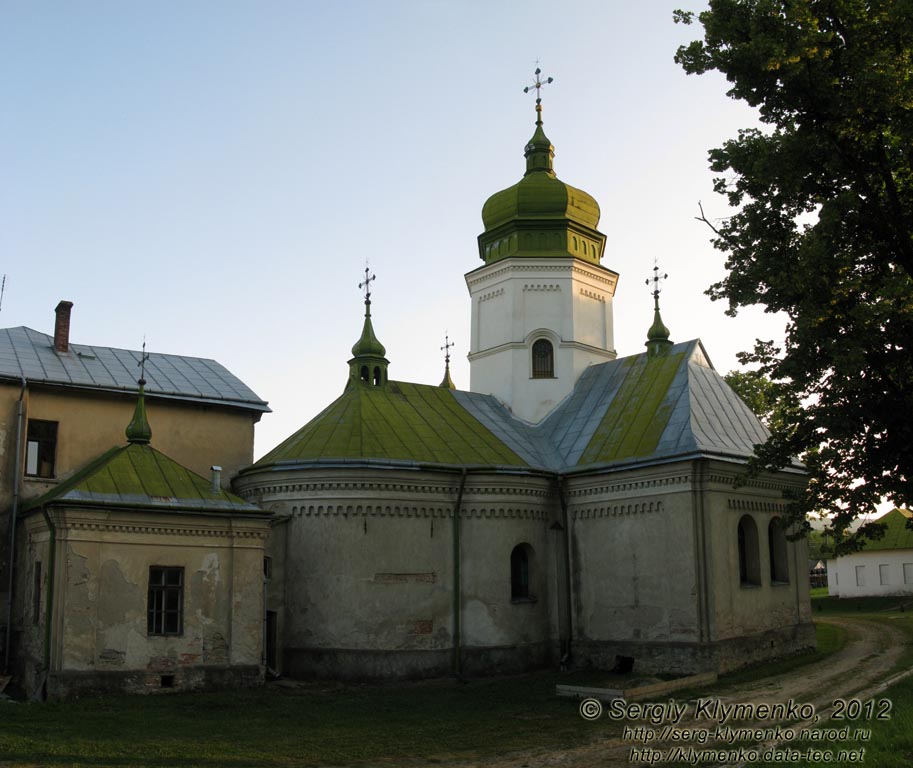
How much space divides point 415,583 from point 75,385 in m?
9.40

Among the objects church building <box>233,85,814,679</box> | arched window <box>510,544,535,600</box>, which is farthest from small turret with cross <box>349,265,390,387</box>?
arched window <box>510,544,535,600</box>

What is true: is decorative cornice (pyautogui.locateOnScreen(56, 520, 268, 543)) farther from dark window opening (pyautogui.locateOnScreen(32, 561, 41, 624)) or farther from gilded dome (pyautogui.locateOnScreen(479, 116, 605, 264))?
gilded dome (pyautogui.locateOnScreen(479, 116, 605, 264))

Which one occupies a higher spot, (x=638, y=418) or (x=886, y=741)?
(x=638, y=418)

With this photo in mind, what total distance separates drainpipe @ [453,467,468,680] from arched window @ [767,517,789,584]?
7.84 meters

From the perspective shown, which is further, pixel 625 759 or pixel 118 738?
pixel 118 738

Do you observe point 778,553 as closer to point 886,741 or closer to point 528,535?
point 528,535

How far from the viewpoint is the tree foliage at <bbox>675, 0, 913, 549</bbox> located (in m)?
13.4

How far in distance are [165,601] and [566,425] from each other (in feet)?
40.1

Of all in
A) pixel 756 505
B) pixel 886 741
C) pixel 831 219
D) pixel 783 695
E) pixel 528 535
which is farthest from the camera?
pixel 528 535

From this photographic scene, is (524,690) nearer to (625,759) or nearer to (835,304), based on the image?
(625,759)

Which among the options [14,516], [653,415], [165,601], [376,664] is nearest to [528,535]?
[653,415]

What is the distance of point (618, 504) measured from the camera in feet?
76.3

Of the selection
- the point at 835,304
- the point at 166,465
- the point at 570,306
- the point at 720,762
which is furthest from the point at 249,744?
the point at 570,306

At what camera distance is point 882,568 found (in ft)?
142
